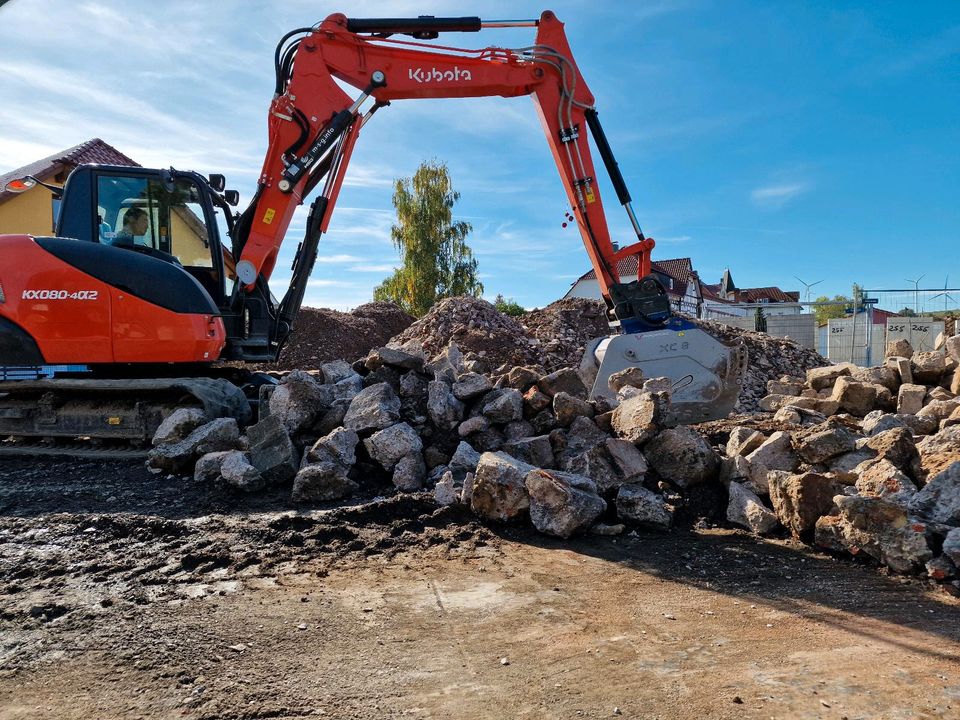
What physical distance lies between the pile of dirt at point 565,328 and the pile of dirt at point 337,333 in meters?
4.56

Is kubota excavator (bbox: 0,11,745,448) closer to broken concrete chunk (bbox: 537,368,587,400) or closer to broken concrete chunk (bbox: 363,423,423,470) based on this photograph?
broken concrete chunk (bbox: 537,368,587,400)

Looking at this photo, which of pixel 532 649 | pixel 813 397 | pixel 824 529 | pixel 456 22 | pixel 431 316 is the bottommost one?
pixel 532 649

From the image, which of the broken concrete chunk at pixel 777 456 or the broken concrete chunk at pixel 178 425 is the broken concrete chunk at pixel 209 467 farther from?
the broken concrete chunk at pixel 777 456

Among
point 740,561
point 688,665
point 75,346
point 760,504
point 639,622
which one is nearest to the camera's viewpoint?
point 688,665

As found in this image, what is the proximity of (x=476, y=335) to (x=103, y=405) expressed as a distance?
7437 millimetres

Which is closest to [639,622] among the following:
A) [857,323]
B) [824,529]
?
[824,529]

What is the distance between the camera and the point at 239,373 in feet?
23.7

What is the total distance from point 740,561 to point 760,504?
669mm

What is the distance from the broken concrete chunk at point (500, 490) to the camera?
4.26 m

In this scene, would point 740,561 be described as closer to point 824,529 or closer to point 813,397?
point 824,529

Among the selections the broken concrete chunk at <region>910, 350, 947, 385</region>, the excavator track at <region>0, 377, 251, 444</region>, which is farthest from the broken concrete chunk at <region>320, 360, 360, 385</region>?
the broken concrete chunk at <region>910, 350, 947, 385</region>

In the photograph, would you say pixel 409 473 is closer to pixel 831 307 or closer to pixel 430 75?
pixel 430 75

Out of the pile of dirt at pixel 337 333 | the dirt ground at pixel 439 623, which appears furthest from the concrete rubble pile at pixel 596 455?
the pile of dirt at pixel 337 333

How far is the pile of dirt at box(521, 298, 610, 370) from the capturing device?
1250 centimetres
